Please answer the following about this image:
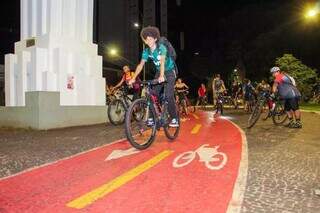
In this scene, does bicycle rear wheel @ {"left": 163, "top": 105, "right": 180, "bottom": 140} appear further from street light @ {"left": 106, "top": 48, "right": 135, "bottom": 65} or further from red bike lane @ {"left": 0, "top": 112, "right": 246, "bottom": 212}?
street light @ {"left": 106, "top": 48, "right": 135, "bottom": 65}

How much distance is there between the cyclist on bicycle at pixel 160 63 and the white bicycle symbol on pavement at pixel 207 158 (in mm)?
1041

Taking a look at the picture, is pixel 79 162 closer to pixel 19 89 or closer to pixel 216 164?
pixel 216 164

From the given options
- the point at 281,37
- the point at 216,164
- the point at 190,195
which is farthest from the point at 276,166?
the point at 281,37

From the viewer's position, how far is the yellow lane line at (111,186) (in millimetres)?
4688

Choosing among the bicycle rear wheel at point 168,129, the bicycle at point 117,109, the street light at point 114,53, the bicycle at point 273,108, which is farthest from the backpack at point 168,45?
the street light at point 114,53

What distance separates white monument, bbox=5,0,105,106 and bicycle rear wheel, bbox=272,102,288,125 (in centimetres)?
618

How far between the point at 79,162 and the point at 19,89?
8.03 meters

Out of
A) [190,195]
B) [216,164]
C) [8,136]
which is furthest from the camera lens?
[8,136]

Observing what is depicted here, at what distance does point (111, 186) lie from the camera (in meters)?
5.35

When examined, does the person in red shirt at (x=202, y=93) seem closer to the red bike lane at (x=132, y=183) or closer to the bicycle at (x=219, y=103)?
the bicycle at (x=219, y=103)

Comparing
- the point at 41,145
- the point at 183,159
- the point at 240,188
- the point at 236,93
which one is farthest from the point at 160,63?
the point at 236,93

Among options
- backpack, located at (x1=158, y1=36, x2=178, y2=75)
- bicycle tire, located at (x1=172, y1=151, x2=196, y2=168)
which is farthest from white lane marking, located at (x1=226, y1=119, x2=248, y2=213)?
backpack, located at (x1=158, y1=36, x2=178, y2=75)

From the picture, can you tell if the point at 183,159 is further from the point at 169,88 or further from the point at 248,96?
the point at 248,96

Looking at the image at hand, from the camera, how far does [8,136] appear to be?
1112 cm
